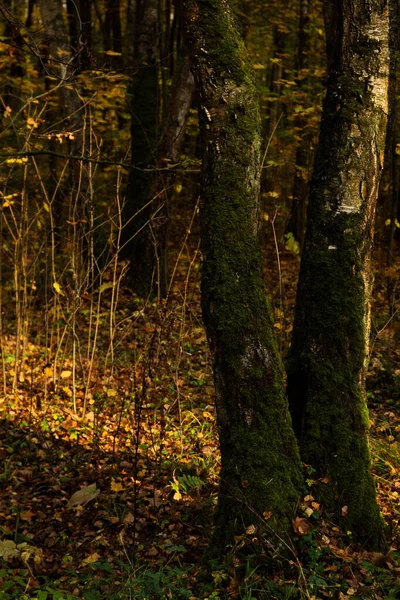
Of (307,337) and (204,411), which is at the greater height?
(307,337)

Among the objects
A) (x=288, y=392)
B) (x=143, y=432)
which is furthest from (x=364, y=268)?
(x=143, y=432)

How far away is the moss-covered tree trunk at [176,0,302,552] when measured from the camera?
10.8 ft

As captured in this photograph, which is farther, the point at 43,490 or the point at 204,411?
the point at 204,411

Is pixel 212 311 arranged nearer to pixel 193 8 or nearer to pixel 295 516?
pixel 295 516

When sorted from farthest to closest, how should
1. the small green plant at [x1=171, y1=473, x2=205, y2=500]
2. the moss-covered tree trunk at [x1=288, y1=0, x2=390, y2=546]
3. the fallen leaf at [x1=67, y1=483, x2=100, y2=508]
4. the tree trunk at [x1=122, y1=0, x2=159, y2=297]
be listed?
the tree trunk at [x1=122, y1=0, x2=159, y2=297]
the fallen leaf at [x1=67, y1=483, x2=100, y2=508]
the small green plant at [x1=171, y1=473, x2=205, y2=500]
the moss-covered tree trunk at [x1=288, y1=0, x2=390, y2=546]

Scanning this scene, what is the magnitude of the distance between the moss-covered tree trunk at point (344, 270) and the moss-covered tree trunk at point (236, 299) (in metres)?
0.36

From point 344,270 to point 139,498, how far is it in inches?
83.7

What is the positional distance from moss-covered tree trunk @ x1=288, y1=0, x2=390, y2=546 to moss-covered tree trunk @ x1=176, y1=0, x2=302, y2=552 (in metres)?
0.36

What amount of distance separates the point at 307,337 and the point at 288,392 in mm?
365

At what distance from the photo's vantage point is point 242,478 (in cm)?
331

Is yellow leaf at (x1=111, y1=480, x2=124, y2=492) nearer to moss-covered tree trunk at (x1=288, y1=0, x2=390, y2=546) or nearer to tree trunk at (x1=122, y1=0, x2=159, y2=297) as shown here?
moss-covered tree trunk at (x1=288, y1=0, x2=390, y2=546)

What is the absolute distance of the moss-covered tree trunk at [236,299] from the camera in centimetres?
329

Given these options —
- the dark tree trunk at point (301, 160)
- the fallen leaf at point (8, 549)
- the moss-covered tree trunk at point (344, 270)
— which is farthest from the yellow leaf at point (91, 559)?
the dark tree trunk at point (301, 160)

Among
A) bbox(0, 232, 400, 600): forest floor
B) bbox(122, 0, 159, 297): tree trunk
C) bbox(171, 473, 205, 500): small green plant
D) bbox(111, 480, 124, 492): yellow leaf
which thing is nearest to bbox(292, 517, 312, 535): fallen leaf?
bbox(0, 232, 400, 600): forest floor
